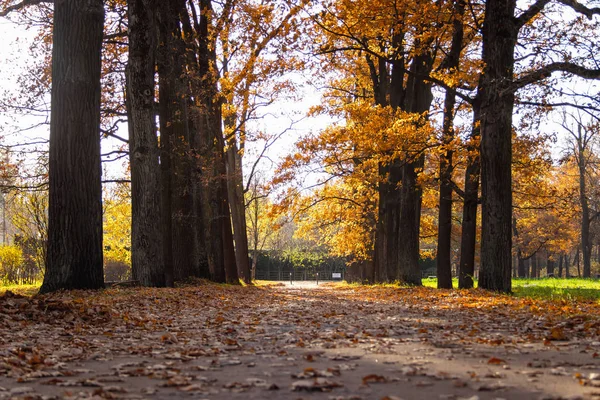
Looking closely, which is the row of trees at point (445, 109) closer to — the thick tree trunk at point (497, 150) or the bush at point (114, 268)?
the thick tree trunk at point (497, 150)

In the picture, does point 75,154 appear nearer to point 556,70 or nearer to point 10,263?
point 556,70

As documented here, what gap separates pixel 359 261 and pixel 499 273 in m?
25.8

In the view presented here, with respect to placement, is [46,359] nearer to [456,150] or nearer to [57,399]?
[57,399]

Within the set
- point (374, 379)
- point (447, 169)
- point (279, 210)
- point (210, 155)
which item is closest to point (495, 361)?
→ point (374, 379)

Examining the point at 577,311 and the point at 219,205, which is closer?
the point at 577,311

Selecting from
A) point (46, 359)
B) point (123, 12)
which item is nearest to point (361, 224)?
point (123, 12)

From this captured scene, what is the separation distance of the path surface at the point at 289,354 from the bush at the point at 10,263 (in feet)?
48.1

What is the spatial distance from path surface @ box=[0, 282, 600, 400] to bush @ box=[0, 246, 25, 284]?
1467 cm

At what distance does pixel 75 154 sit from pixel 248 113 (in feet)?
46.6

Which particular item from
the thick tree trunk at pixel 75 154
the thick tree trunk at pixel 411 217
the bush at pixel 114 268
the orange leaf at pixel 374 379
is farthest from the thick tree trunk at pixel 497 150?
the bush at pixel 114 268

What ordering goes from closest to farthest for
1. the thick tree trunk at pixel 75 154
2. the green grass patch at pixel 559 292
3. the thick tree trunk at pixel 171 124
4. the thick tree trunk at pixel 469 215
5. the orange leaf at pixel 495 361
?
the orange leaf at pixel 495 361
the thick tree trunk at pixel 75 154
the green grass patch at pixel 559 292
the thick tree trunk at pixel 171 124
the thick tree trunk at pixel 469 215

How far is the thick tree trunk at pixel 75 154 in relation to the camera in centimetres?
1157

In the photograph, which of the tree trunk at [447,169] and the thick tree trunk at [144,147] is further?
the tree trunk at [447,169]

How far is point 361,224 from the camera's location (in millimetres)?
30797
